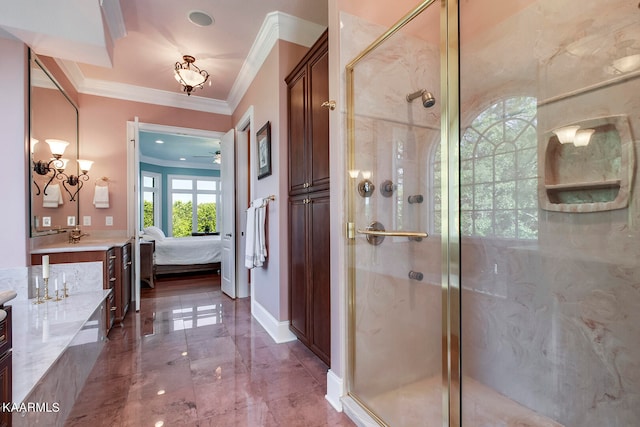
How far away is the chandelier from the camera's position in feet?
10.4

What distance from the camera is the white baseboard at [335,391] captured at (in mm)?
1754

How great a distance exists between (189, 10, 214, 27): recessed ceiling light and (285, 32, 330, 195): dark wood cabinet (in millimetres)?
880

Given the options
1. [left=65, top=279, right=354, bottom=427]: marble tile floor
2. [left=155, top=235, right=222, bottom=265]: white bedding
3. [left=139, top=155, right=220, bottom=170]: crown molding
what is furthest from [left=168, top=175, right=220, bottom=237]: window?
[left=65, top=279, right=354, bottom=427]: marble tile floor

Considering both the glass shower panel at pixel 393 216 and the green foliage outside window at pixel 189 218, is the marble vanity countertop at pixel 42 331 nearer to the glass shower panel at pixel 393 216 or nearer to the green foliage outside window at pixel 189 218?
the glass shower panel at pixel 393 216

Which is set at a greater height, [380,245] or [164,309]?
[380,245]

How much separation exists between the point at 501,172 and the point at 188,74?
3.18 metres

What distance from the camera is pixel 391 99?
186cm

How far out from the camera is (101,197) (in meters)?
3.78

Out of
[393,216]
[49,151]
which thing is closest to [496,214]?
[393,216]

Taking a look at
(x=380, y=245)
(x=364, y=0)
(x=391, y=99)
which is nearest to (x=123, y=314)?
(x=380, y=245)

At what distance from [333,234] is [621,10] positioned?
1.68m

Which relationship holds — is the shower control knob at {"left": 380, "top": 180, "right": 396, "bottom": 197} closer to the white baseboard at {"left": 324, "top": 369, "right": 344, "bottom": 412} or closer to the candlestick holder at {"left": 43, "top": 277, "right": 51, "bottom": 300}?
the white baseboard at {"left": 324, "top": 369, "right": 344, "bottom": 412}

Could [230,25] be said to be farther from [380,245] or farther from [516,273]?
[516,273]

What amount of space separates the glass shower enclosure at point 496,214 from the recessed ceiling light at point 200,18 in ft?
5.11
